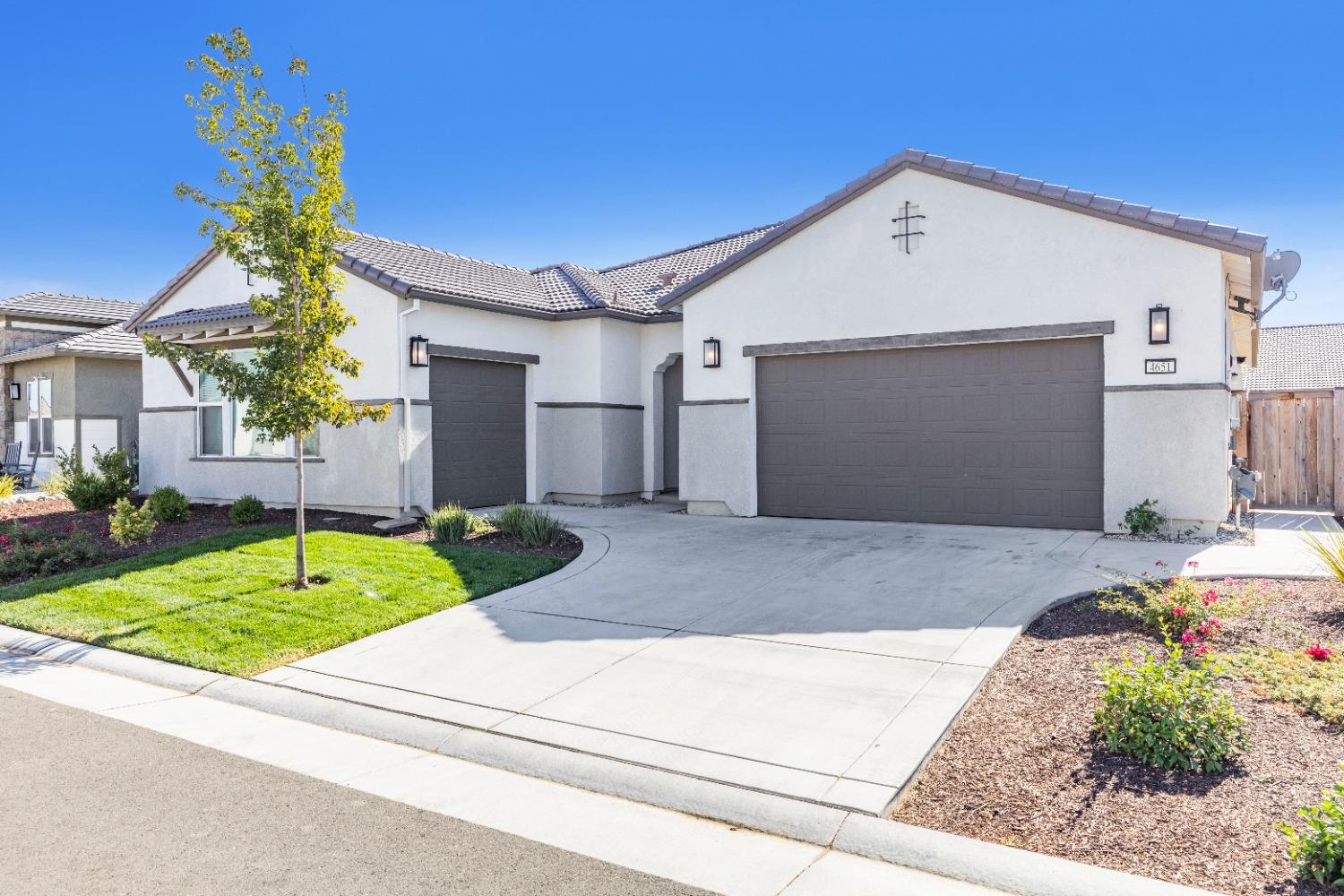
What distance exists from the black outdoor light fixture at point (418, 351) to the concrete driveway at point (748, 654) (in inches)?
184

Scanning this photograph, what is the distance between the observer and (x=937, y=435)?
12.1m

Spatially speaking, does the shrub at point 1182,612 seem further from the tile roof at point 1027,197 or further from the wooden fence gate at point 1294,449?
the wooden fence gate at point 1294,449

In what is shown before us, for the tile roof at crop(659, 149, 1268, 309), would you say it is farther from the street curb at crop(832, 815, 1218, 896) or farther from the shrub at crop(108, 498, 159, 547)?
the street curb at crop(832, 815, 1218, 896)

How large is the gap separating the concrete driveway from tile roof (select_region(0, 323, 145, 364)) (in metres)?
16.4

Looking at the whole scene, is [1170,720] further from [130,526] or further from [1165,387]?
[130,526]

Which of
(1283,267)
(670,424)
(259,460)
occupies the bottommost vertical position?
(259,460)

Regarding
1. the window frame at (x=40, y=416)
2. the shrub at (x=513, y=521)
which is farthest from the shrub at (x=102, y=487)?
the shrub at (x=513, y=521)

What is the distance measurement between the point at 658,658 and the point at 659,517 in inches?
286

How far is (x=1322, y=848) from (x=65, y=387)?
979 inches

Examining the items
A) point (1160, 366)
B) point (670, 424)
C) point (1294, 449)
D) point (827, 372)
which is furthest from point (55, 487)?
point (1294, 449)

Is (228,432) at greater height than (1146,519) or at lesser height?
greater

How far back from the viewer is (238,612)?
7.92m

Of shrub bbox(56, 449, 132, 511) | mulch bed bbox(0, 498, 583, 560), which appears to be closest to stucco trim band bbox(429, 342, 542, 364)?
mulch bed bbox(0, 498, 583, 560)

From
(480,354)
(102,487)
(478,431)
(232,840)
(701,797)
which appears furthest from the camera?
(102,487)
